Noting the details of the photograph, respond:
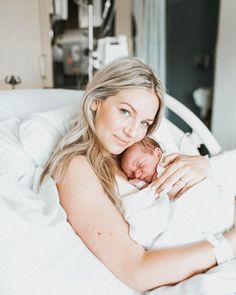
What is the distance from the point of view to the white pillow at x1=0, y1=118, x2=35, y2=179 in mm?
1092

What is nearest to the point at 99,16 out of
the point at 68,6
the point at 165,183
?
the point at 68,6

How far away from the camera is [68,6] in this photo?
2.64m

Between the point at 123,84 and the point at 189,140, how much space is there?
660 mm

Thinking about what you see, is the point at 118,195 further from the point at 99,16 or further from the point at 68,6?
the point at 99,16

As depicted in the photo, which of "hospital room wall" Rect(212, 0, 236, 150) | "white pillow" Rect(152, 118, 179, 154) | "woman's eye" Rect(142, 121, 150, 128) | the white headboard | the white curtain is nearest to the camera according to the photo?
"woman's eye" Rect(142, 121, 150, 128)

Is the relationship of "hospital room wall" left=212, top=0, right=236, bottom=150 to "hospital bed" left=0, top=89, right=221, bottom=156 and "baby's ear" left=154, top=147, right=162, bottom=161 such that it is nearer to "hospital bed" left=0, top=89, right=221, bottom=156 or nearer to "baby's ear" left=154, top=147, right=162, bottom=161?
"hospital bed" left=0, top=89, right=221, bottom=156

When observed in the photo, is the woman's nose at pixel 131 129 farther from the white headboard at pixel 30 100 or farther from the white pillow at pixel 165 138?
the white headboard at pixel 30 100

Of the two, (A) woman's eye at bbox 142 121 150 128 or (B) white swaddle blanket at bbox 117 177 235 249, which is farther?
(A) woman's eye at bbox 142 121 150 128

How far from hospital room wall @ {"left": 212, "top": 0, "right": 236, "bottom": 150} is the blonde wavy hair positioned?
219 centimetres

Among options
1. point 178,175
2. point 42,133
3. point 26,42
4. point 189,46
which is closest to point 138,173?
point 178,175

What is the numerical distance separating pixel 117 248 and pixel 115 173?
30 centimetres

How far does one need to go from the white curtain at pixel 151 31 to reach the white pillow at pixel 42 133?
2.47m

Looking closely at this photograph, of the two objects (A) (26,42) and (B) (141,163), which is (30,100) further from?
(A) (26,42)

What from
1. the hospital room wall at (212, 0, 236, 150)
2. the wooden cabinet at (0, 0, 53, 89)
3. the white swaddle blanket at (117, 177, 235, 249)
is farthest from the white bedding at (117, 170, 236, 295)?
the hospital room wall at (212, 0, 236, 150)
